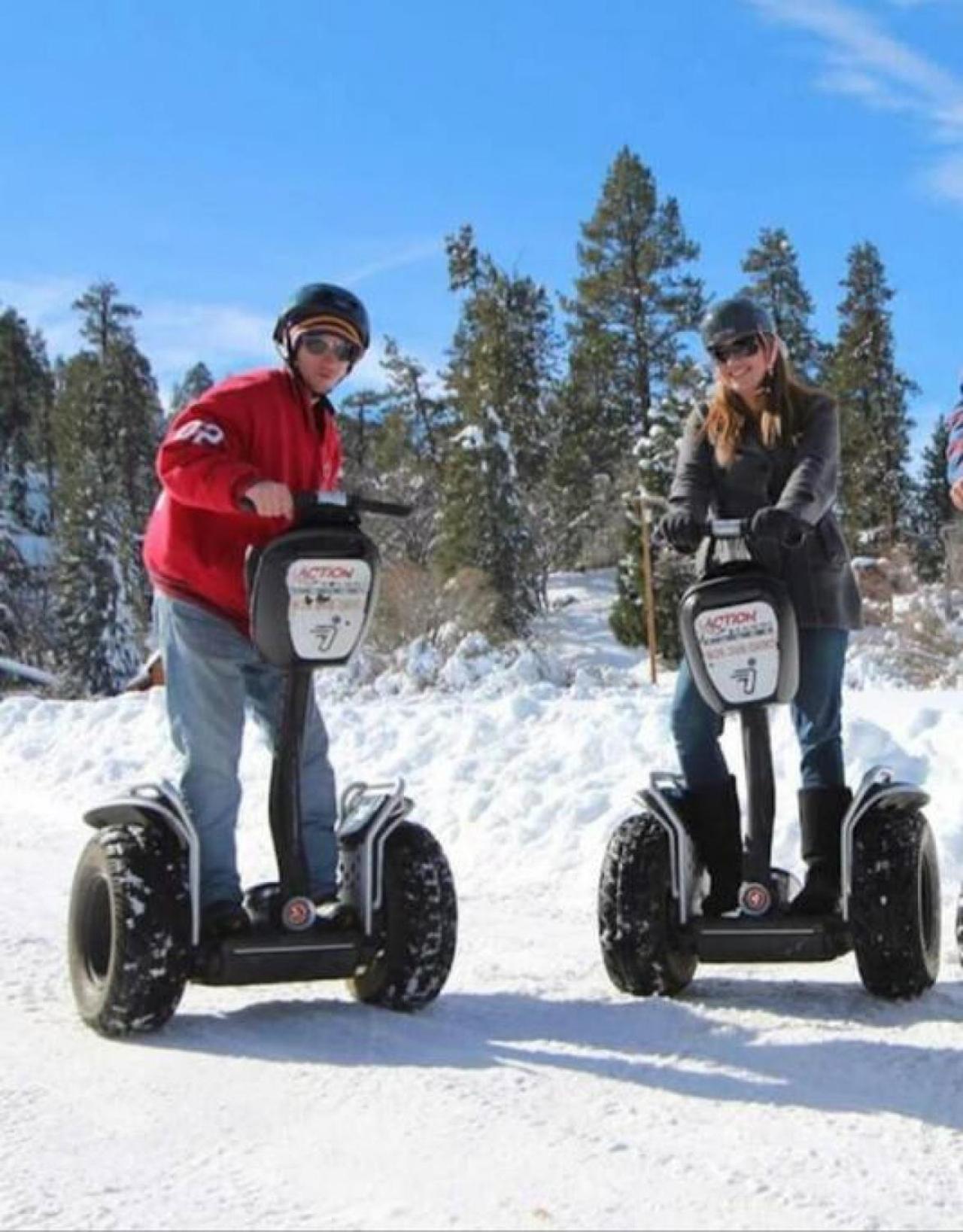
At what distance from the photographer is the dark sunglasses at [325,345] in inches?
170

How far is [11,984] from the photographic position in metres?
4.59

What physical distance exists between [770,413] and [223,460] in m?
1.63

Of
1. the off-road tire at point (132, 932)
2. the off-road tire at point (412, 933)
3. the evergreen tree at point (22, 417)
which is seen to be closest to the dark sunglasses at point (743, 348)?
the off-road tire at point (412, 933)

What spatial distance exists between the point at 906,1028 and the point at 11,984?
2.55 metres

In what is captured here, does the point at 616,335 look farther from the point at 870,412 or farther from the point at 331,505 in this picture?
the point at 331,505

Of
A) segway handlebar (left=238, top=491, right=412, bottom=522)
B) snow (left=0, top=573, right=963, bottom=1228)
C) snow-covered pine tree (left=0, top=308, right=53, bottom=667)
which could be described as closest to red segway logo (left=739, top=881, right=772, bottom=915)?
snow (left=0, top=573, right=963, bottom=1228)

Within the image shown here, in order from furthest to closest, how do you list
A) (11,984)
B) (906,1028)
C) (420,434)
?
(420,434) → (11,984) → (906,1028)

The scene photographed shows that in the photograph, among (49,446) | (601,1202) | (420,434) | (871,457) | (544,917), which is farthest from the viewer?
(49,446)

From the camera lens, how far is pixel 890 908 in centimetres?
414

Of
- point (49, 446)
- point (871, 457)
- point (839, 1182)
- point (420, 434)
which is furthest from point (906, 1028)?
point (49, 446)

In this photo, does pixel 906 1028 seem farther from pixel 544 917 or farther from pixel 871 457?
pixel 871 457

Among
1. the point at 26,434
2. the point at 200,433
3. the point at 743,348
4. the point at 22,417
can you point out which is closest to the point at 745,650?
the point at 743,348

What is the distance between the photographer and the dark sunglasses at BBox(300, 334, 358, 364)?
4.32 m

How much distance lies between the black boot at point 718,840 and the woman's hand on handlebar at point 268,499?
147 centimetres
